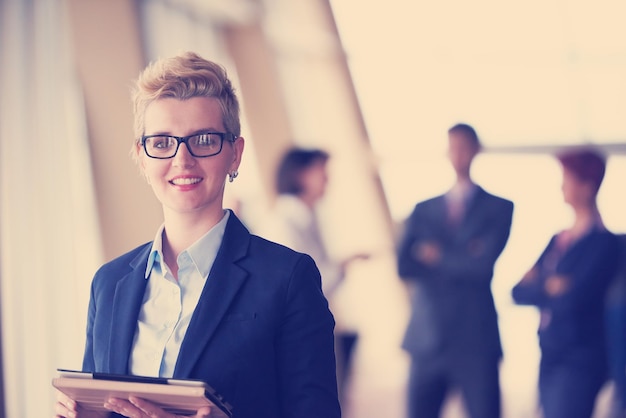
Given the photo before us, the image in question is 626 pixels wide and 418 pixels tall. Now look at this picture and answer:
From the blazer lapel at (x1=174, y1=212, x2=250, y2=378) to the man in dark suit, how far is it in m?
2.43

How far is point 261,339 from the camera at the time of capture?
1.35 meters

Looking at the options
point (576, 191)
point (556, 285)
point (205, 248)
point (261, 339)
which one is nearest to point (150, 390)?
point (261, 339)

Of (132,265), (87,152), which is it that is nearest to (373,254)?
(87,152)

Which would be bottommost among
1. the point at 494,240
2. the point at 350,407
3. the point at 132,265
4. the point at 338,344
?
the point at 350,407

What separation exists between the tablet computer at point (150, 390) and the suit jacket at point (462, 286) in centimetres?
257

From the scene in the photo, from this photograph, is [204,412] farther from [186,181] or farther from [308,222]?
[308,222]

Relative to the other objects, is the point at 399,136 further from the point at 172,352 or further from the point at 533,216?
the point at 172,352

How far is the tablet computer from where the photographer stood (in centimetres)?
122

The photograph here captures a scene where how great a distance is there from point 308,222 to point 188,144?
8.16 ft

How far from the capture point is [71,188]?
4.04m

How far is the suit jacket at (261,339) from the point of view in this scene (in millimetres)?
1344

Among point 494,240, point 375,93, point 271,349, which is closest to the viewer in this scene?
point 271,349

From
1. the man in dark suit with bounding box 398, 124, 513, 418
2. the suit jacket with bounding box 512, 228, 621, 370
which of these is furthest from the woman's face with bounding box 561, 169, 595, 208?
the man in dark suit with bounding box 398, 124, 513, 418

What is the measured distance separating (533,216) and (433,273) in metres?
0.54
